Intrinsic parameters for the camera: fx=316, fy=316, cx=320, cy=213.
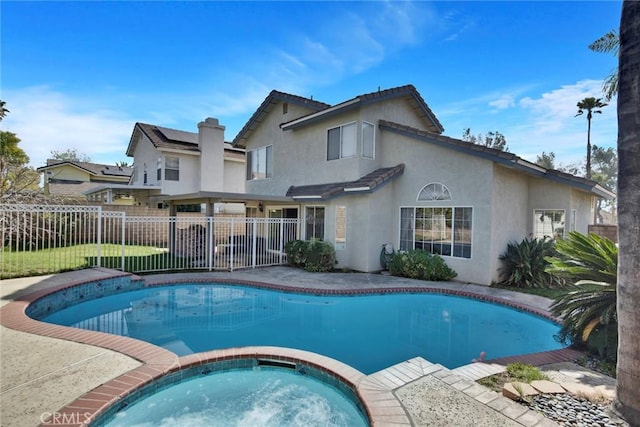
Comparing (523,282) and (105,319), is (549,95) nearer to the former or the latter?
(523,282)

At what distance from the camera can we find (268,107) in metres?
21.2

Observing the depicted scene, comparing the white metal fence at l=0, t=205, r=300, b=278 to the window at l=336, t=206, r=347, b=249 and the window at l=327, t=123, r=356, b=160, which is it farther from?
the window at l=327, t=123, r=356, b=160

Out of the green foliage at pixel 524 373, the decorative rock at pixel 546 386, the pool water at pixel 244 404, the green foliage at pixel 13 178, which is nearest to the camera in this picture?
the pool water at pixel 244 404

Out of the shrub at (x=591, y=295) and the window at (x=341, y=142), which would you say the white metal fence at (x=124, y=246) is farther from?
the shrub at (x=591, y=295)

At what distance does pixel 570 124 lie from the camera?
3403 centimetres

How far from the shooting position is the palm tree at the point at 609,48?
54.4 feet

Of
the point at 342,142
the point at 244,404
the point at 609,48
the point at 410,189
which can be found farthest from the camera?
the point at 609,48

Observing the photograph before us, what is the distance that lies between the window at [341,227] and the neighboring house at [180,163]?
1563 cm

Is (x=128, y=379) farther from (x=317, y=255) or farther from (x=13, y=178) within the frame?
(x=13, y=178)

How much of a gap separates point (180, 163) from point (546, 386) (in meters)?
28.0

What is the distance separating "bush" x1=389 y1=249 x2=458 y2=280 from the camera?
45.2 ft

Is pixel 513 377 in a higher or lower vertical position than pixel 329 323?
higher

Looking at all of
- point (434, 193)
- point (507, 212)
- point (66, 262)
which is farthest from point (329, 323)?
point (66, 262)

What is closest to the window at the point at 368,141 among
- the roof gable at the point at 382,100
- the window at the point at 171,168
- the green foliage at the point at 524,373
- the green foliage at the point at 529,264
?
the roof gable at the point at 382,100
